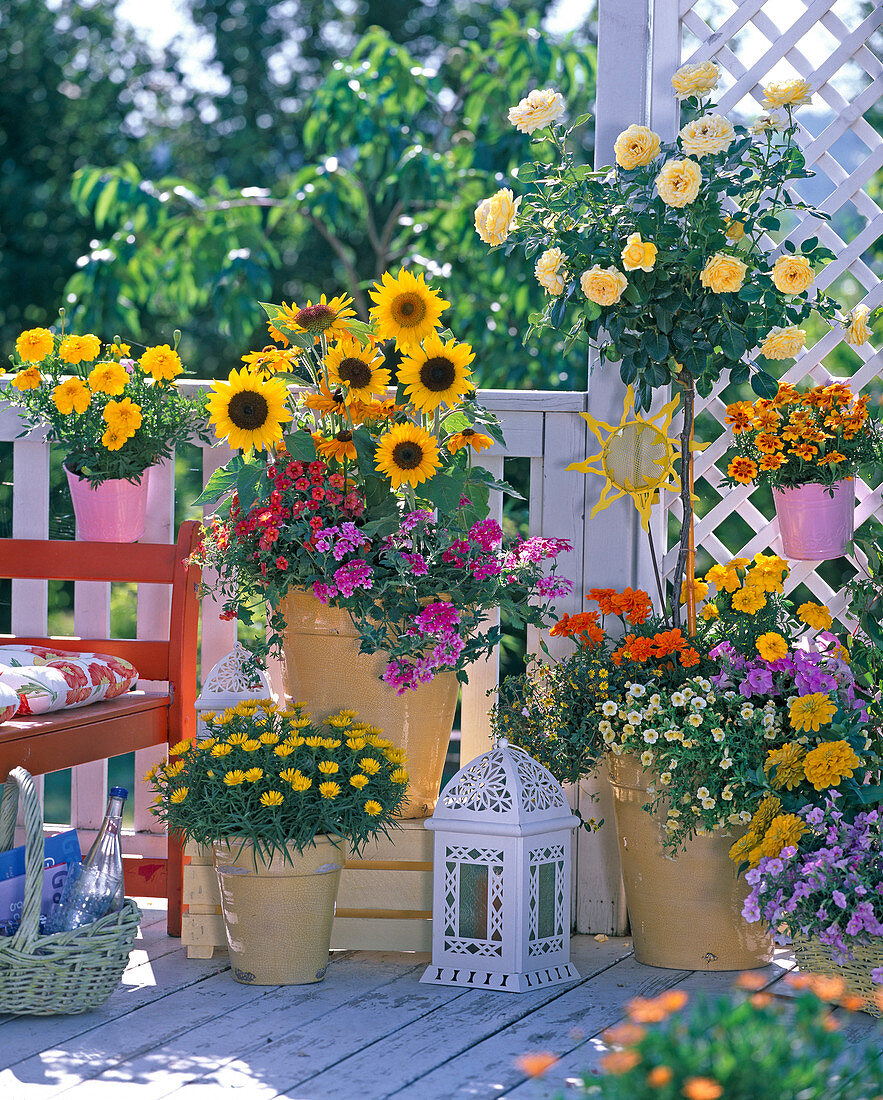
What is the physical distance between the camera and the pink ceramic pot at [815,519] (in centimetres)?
225

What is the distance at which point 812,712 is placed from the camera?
1.98 m

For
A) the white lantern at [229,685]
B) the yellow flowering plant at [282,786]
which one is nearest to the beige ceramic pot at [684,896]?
the yellow flowering plant at [282,786]

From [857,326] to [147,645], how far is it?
1.43 m

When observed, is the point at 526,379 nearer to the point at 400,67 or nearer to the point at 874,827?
the point at 400,67

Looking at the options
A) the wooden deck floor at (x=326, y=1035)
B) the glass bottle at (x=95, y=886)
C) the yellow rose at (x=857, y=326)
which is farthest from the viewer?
the yellow rose at (x=857, y=326)

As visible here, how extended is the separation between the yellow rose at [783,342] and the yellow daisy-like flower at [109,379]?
1.15 metres

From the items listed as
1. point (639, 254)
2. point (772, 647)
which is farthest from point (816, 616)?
point (639, 254)

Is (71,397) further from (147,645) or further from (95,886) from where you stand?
(95,886)

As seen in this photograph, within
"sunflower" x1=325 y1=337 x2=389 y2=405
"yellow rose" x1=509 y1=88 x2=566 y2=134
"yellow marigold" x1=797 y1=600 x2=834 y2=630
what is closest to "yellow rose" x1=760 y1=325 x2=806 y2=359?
"yellow marigold" x1=797 y1=600 x2=834 y2=630

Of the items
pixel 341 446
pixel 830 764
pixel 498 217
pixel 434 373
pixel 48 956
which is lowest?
pixel 48 956

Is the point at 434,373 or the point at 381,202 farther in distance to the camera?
the point at 381,202

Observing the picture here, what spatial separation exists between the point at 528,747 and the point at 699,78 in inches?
46.9

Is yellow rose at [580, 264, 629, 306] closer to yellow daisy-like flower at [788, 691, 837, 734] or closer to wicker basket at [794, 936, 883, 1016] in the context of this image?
yellow daisy-like flower at [788, 691, 837, 734]

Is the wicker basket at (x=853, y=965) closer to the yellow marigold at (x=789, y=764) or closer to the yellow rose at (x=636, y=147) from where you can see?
the yellow marigold at (x=789, y=764)
